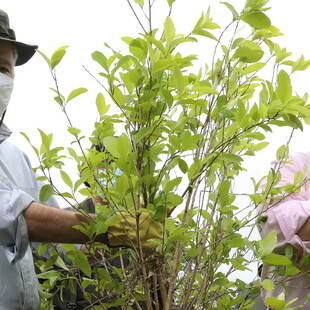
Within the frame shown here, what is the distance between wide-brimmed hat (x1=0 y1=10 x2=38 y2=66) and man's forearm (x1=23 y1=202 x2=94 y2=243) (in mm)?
568

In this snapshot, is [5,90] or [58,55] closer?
[58,55]

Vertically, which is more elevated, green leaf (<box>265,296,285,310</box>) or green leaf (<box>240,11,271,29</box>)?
green leaf (<box>240,11,271,29</box>)

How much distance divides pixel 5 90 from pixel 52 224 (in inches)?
23.7

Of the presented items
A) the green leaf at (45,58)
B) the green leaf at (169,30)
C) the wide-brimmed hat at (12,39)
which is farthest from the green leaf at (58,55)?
the wide-brimmed hat at (12,39)

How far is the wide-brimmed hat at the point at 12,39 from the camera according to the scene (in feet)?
5.56

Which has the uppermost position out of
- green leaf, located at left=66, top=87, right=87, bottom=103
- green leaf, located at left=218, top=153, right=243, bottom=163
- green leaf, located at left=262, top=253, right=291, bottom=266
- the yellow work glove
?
green leaf, located at left=66, top=87, right=87, bottom=103

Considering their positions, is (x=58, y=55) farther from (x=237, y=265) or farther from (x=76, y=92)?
(x=237, y=265)

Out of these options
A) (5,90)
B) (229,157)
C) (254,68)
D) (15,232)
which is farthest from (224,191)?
(5,90)

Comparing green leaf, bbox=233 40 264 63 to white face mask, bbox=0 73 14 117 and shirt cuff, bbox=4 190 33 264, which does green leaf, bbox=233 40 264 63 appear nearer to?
shirt cuff, bbox=4 190 33 264

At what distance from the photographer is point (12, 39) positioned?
1740 mm

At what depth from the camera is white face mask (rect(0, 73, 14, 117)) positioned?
1.68 metres

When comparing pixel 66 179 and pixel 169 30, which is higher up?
pixel 169 30

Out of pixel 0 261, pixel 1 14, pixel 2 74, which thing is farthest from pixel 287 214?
pixel 1 14

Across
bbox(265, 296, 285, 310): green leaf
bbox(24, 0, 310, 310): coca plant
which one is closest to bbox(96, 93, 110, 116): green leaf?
bbox(24, 0, 310, 310): coca plant
